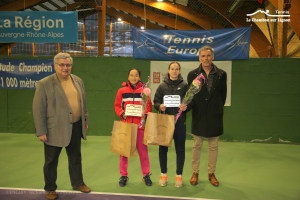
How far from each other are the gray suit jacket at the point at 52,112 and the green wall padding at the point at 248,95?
355 cm

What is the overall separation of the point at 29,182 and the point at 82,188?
0.88m

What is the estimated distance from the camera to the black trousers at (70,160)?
11.5ft

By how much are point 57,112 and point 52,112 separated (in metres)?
0.05

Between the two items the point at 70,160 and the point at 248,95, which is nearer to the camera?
the point at 70,160

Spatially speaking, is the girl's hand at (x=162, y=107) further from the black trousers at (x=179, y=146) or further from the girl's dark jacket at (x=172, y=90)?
the black trousers at (x=179, y=146)

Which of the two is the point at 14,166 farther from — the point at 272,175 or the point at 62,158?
the point at 272,175

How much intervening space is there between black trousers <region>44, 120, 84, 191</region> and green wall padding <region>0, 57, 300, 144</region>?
10.7 ft

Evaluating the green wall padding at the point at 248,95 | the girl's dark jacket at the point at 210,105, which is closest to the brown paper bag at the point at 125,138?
the girl's dark jacket at the point at 210,105

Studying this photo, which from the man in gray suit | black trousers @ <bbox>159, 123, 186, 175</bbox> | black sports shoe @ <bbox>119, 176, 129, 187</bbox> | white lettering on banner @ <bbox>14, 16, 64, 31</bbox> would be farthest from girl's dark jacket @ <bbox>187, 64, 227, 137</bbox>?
white lettering on banner @ <bbox>14, 16, 64, 31</bbox>

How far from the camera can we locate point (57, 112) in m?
3.41

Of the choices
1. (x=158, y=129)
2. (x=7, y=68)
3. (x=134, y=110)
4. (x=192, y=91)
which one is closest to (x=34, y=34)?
(x=7, y=68)

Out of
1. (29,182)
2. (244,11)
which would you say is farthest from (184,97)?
(244,11)

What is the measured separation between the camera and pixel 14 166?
480 cm

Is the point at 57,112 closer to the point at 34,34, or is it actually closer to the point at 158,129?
the point at 158,129
